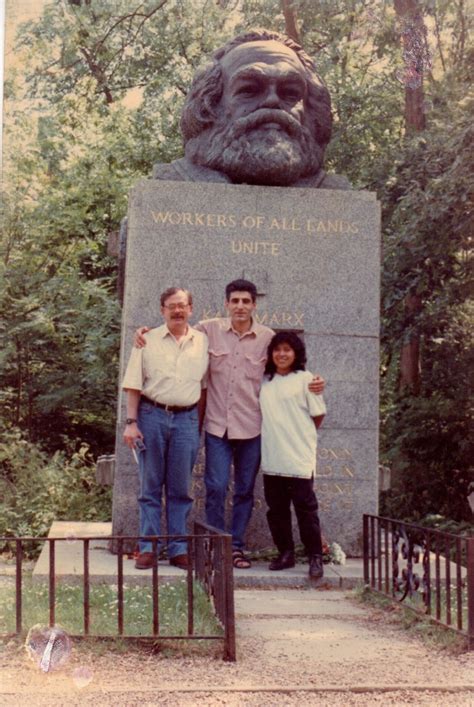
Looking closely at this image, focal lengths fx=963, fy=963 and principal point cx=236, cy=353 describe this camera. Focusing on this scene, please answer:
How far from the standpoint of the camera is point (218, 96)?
7.40 metres

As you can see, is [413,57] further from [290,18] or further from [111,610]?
[111,610]

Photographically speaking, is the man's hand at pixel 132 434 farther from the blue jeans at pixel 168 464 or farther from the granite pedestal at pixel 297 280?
the granite pedestal at pixel 297 280

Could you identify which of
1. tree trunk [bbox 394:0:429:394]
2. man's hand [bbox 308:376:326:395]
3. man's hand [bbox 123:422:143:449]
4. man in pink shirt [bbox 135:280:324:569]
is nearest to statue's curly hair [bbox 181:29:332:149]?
man in pink shirt [bbox 135:280:324:569]

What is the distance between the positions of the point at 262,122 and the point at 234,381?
218 cm

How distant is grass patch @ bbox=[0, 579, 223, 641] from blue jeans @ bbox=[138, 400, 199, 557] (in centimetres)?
47

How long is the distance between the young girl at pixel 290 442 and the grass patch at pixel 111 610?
0.85m

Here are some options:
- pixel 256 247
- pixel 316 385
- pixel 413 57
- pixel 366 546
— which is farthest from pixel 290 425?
pixel 413 57

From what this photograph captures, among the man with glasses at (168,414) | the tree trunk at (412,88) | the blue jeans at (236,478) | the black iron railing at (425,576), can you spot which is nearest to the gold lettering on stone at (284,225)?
the man with glasses at (168,414)

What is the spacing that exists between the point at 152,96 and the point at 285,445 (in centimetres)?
1017

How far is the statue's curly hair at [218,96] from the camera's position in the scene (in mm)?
7375

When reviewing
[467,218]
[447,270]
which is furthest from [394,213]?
[467,218]

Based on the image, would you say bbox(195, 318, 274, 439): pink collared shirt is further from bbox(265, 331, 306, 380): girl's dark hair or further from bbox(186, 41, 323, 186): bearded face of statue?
bbox(186, 41, 323, 186): bearded face of statue

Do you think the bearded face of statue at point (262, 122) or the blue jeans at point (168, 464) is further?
the bearded face of statue at point (262, 122)

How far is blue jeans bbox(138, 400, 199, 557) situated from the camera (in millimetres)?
5691
